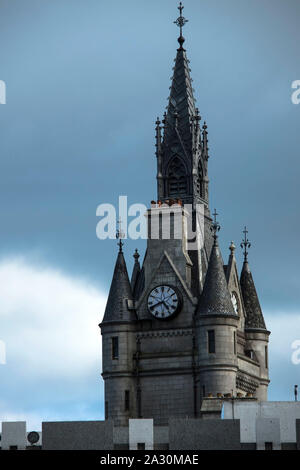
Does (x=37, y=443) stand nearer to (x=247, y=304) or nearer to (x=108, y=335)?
(x=108, y=335)

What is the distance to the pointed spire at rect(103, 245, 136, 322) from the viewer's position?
162 meters

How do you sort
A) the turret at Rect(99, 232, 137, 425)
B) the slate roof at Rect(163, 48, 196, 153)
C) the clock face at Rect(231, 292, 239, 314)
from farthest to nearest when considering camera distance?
the slate roof at Rect(163, 48, 196, 153)
the clock face at Rect(231, 292, 239, 314)
the turret at Rect(99, 232, 137, 425)

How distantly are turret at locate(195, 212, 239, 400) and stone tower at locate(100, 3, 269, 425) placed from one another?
7cm

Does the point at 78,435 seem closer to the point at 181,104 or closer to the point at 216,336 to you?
the point at 216,336

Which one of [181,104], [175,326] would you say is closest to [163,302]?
→ [175,326]

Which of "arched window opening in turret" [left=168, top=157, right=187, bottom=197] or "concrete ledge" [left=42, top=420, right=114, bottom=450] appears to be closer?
"concrete ledge" [left=42, top=420, right=114, bottom=450]

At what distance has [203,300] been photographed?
525 feet

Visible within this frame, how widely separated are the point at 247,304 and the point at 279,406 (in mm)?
34176

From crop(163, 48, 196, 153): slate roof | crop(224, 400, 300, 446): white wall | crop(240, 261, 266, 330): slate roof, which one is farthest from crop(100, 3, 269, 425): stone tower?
crop(224, 400, 300, 446): white wall

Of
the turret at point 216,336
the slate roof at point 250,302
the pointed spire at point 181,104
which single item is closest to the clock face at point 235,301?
the slate roof at point 250,302

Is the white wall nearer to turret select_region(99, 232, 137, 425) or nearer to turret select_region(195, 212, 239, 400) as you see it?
turret select_region(195, 212, 239, 400)

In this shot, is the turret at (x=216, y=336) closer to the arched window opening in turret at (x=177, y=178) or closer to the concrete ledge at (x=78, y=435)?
the arched window opening in turret at (x=177, y=178)

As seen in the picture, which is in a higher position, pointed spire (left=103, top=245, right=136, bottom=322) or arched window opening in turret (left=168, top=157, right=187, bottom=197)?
arched window opening in turret (left=168, top=157, right=187, bottom=197)
